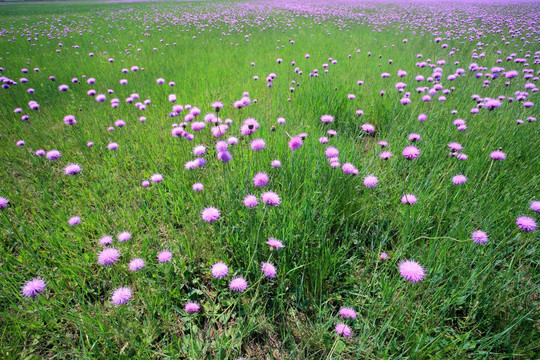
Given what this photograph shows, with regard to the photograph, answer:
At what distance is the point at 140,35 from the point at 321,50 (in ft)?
22.0

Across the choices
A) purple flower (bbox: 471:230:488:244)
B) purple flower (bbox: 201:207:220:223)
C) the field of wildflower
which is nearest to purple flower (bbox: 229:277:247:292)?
the field of wildflower

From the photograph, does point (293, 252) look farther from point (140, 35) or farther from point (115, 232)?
point (140, 35)

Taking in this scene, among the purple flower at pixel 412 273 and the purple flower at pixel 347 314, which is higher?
the purple flower at pixel 412 273

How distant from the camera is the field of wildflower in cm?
130

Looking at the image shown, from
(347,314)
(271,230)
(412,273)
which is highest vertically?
(412,273)

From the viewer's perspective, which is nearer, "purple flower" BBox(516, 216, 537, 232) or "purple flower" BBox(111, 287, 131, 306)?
"purple flower" BBox(111, 287, 131, 306)

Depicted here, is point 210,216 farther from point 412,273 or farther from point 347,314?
point 412,273

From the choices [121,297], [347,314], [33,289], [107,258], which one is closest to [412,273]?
[347,314]

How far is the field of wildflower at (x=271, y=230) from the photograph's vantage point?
1.30m

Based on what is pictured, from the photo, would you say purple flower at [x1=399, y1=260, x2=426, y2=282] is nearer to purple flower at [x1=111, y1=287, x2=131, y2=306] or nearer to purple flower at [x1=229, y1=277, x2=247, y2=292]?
purple flower at [x1=229, y1=277, x2=247, y2=292]

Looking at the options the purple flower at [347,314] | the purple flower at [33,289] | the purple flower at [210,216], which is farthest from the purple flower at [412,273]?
the purple flower at [33,289]

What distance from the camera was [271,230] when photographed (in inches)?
64.4

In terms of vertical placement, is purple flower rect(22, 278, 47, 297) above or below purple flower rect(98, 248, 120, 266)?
below

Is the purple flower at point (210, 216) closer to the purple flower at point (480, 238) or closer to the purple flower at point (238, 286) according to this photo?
the purple flower at point (238, 286)
